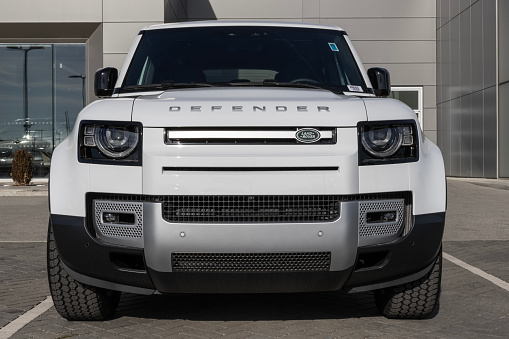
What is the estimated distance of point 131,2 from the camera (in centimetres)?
2409

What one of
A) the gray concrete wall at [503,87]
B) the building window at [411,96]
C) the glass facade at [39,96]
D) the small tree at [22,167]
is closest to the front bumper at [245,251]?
the small tree at [22,167]

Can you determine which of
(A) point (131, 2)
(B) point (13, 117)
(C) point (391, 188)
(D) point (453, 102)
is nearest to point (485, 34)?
(D) point (453, 102)

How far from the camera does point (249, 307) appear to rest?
5363 mm

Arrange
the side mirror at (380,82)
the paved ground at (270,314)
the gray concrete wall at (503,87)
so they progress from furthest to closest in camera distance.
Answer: the gray concrete wall at (503,87), the side mirror at (380,82), the paved ground at (270,314)

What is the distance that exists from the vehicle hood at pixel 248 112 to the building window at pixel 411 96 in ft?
90.0

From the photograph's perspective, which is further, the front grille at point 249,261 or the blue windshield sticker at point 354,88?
the blue windshield sticker at point 354,88

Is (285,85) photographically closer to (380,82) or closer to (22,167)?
(380,82)

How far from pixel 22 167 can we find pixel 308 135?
1983 centimetres

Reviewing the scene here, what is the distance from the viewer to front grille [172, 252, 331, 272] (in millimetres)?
4242

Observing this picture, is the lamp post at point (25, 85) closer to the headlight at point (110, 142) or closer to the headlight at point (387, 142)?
the headlight at point (110, 142)

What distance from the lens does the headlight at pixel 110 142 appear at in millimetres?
4332

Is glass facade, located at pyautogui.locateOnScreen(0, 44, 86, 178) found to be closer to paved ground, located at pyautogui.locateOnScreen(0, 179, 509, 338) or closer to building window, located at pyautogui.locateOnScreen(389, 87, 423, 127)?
building window, located at pyautogui.locateOnScreen(389, 87, 423, 127)

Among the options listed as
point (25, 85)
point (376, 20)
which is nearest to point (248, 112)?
point (25, 85)

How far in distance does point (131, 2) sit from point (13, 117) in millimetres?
6271
